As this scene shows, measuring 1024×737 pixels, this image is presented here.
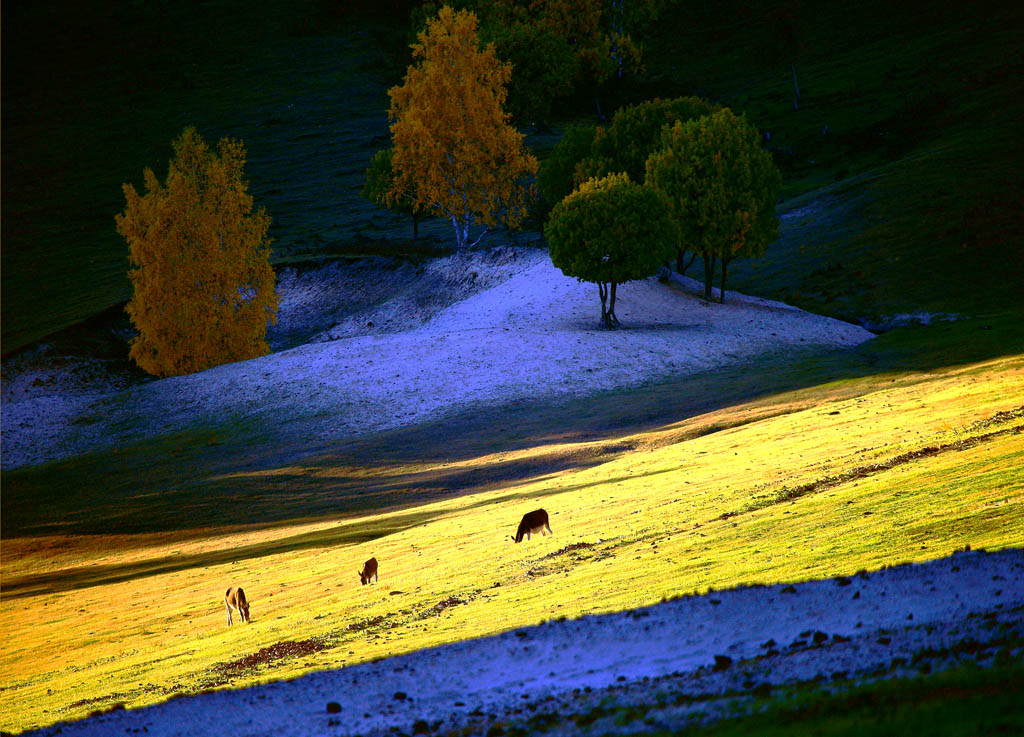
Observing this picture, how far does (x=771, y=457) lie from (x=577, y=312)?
3747 centimetres

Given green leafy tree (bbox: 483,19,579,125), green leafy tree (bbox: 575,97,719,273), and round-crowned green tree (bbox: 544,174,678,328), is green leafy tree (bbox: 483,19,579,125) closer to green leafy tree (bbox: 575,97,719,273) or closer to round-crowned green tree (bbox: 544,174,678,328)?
green leafy tree (bbox: 575,97,719,273)

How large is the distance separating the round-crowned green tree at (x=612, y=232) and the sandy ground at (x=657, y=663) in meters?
44.1

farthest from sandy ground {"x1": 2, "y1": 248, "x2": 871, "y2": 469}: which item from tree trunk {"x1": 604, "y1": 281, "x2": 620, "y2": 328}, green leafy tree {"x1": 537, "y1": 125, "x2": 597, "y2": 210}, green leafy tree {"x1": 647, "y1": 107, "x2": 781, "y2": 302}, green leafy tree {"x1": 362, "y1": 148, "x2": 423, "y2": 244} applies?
green leafy tree {"x1": 362, "y1": 148, "x2": 423, "y2": 244}

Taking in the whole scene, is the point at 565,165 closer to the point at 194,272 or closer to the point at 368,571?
the point at 194,272

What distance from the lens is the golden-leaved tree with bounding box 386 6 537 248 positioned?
7388cm

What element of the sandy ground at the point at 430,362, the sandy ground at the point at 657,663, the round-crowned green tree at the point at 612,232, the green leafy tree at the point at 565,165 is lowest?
the sandy ground at the point at 430,362

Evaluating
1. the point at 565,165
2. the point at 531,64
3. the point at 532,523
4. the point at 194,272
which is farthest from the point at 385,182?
the point at 532,523

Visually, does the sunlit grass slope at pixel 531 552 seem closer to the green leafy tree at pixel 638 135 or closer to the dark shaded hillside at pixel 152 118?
the green leafy tree at pixel 638 135

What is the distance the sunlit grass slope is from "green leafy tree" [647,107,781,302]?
30.3 m

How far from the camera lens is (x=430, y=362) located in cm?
5375

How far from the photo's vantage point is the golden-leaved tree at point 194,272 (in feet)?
196

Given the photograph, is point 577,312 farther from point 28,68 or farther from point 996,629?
point 28,68

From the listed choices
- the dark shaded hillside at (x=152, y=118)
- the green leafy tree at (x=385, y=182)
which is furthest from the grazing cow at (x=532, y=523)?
the dark shaded hillside at (x=152, y=118)

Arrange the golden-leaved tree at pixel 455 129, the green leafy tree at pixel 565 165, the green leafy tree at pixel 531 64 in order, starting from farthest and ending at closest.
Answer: the green leafy tree at pixel 531 64 → the green leafy tree at pixel 565 165 → the golden-leaved tree at pixel 455 129
